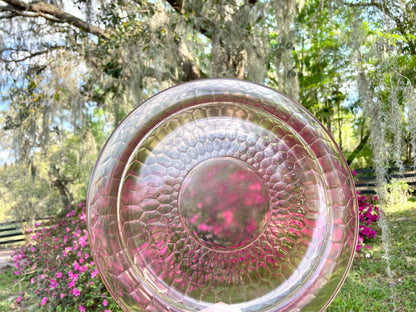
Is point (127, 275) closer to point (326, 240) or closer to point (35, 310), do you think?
point (326, 240)

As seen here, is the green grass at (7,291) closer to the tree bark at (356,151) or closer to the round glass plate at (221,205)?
the round glass plate at (221,205)

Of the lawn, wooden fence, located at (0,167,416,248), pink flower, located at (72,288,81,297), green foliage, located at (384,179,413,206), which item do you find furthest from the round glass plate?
wooden fence, located at (0,167,416,248)

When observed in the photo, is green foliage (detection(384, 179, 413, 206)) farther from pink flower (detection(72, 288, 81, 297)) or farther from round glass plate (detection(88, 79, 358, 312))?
round glass plate (detection(88, 79, 358, 312))

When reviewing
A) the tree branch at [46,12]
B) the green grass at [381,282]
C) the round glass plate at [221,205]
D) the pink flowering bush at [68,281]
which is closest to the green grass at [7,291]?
the pink flowering bush at [68,281]

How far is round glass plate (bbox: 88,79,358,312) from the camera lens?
0.55 meters

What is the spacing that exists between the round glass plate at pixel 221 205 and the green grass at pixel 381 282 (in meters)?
2.48

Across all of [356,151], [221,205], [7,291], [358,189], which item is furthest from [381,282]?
[356,151]

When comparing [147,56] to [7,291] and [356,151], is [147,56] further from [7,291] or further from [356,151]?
[356,151]

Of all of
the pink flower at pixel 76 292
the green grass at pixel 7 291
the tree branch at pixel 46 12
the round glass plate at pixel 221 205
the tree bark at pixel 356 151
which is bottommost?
the green grass at pixel 7 291

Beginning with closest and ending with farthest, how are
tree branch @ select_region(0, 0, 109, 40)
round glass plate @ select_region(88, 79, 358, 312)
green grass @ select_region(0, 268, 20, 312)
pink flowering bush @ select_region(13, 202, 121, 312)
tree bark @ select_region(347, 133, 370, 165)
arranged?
round glass plate @ select_region(88, 79, 358, 312) → pink flowering bush @ select_region(13, 202, 121, 312) → green grass @ select_region(0, 268, 20, 312) → tree branch @ select_region(0, 0, 109, 40) → tree bark @ select_region(347, 133, 370, 165)

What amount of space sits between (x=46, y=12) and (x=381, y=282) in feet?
16.3

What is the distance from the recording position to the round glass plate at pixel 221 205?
546 mm

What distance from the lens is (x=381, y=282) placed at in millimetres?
3346

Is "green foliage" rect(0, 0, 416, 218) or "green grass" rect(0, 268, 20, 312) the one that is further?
"green grass" rect(0, 268, 20, 312)
